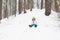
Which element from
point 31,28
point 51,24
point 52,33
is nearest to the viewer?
point 52,33

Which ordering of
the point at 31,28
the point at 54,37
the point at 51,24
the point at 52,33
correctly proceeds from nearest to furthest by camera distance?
1. the point at 54,37
2. the point at 52,33
3. the point at 31,28
4. the point at 51,24

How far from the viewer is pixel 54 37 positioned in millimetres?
7820

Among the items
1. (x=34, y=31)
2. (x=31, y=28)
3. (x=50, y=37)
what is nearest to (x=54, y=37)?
(x=50, y=37)

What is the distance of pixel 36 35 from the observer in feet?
27.3

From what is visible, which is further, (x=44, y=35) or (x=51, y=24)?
(x=51, y=24)

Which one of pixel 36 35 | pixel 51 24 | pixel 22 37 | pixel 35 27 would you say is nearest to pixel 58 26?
pixel 51 24

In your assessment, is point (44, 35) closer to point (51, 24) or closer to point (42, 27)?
point (42, 27)

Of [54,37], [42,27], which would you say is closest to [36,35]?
[54,37]

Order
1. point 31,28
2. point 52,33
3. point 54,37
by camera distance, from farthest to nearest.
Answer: point 31,28
point 52,33
point 54,37

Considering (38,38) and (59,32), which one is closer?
(38,38)

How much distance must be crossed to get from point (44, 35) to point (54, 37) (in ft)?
2.05

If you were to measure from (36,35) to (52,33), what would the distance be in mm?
879

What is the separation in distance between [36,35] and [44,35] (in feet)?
1.34

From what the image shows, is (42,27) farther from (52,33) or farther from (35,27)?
(52,33)
